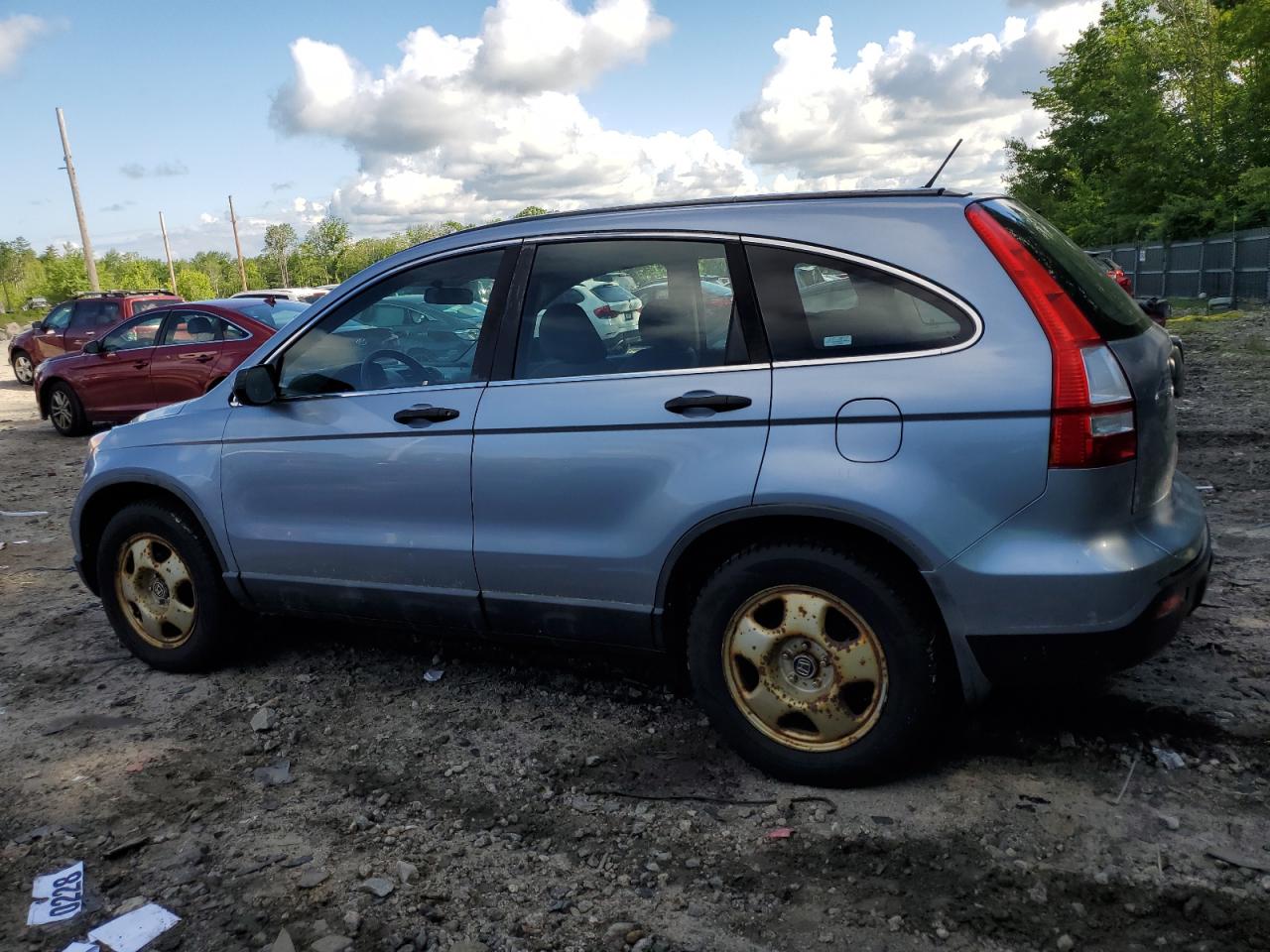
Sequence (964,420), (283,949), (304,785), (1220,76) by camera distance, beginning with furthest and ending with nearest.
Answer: (1220,76), (304,785), (964,420), (283,949)

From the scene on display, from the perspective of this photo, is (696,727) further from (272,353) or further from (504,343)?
(272,353)

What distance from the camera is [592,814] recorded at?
3.24m

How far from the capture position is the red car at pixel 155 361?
38.1 feet

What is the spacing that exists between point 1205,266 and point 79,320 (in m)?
27.7

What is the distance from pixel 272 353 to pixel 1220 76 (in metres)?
45.8

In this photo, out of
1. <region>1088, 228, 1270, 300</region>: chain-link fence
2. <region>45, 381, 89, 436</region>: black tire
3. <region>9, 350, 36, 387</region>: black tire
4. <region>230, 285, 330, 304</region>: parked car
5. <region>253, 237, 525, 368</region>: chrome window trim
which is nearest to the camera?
<region>253, 237, 525, 368</region>: chrome window trim

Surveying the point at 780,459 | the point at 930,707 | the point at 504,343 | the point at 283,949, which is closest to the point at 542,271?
the point at 504,343

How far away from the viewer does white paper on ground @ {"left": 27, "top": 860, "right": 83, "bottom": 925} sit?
2.85m

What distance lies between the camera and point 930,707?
3.02 meters

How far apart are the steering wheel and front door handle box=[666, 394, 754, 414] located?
1.16 metres

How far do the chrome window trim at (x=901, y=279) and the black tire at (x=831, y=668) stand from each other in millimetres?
556

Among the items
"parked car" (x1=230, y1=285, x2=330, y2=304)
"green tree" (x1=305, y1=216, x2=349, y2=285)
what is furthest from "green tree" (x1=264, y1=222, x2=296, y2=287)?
"parked car" (x1=230, y1=285, x2=330, y2=304)

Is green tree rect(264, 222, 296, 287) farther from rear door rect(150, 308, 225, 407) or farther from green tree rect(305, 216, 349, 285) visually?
rear door rect(150, 308, 225, 407)

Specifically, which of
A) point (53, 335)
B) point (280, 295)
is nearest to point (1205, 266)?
point (280, 295)
